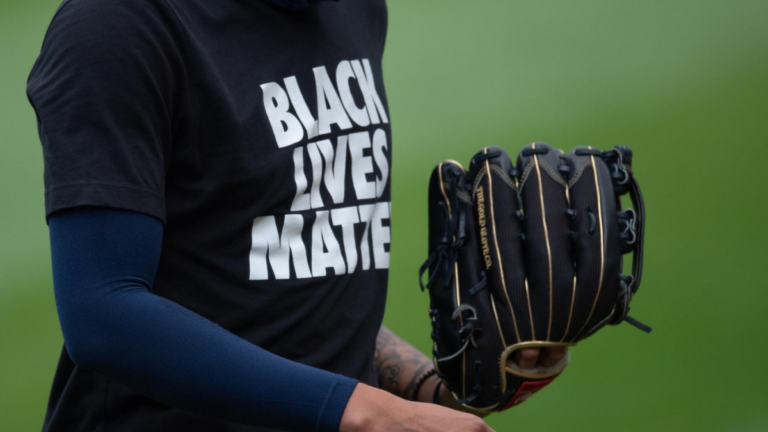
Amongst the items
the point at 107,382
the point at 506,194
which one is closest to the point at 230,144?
the point at 107,382

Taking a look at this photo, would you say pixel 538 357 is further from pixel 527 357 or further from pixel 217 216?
pixel 217 216

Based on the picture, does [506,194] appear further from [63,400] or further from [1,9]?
[1,9]

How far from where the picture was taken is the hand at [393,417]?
630mm

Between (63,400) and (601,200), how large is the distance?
66 centimetres

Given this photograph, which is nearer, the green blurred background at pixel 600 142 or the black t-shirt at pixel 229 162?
the black t-shirt at pixel 229 162

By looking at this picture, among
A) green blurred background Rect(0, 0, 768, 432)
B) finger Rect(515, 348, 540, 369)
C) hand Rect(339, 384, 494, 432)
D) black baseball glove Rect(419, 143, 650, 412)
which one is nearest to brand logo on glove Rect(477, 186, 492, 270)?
black baseball glove Rect(419, 143, 650, 412)

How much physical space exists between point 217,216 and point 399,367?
50cm

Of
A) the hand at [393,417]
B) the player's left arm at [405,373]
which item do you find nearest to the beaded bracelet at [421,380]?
the player's left arm at [405,373]

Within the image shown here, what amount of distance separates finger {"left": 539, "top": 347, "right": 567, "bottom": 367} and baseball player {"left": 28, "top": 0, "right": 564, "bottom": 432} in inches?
9.9

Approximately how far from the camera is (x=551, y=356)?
1.04 m

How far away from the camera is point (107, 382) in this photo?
755mm

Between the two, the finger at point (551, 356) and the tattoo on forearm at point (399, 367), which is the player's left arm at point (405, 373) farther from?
the finger at point (551, 356)

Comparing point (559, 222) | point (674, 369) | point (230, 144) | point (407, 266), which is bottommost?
point (674, 369)

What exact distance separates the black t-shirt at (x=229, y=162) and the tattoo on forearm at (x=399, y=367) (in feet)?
0.67
